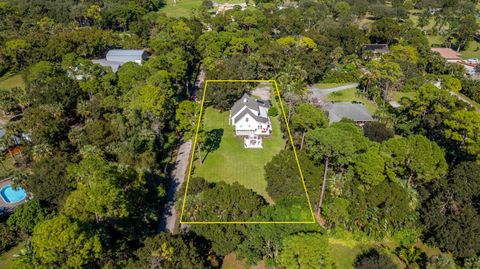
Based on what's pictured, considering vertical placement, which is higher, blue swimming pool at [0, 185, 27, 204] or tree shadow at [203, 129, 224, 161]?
tree shadow at [203, 129, 224, 161]

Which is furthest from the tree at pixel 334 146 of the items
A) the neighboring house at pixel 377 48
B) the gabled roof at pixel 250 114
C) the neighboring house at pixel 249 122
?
the neighboring house at pixel 377 48

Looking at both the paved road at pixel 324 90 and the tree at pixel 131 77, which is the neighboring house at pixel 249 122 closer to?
the tree at pixel 131 77

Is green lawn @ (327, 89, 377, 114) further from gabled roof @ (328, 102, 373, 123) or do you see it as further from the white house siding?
the white house siding

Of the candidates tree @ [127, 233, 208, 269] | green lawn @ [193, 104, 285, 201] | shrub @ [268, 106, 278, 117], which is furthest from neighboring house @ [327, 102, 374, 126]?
tree @ [127, 233, 208, 269]

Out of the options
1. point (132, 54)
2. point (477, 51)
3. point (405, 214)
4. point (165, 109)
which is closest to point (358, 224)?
point (405, 214)

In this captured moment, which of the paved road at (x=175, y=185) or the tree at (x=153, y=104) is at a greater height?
the tree at (x=153, y=104)

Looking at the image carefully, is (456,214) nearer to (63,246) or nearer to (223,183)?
(223,183)

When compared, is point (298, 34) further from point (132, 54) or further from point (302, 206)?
point (302, 206)

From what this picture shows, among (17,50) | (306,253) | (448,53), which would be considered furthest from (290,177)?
(448,53)
